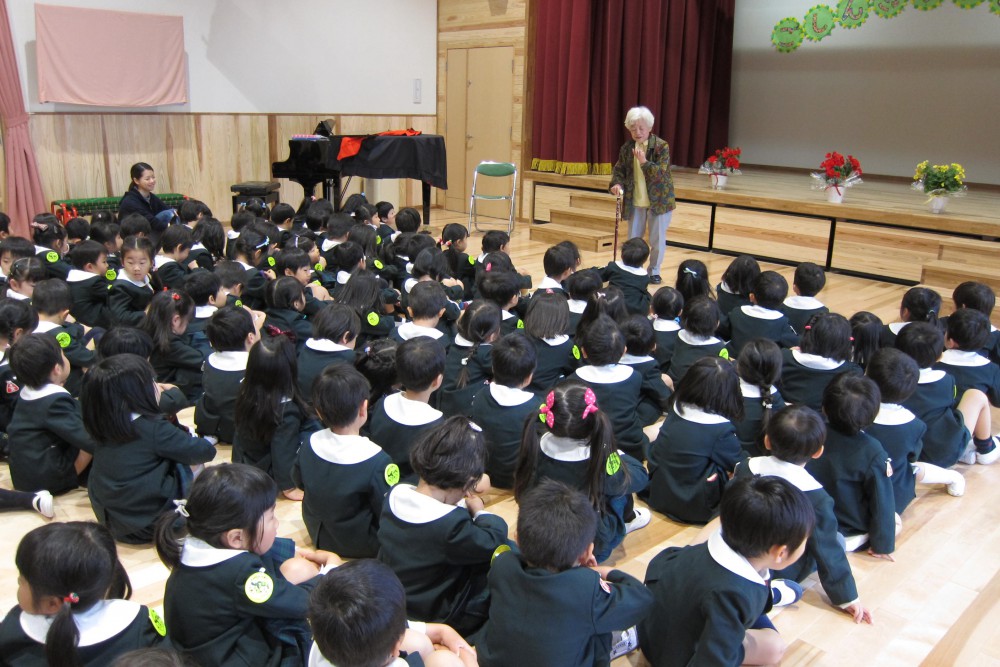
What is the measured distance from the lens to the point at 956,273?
5344 millimetres

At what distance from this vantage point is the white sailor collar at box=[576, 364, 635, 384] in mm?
2624

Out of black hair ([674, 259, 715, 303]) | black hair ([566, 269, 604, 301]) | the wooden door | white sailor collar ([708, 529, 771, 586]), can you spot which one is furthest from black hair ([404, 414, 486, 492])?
the wooden door

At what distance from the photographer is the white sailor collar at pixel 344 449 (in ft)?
6.71

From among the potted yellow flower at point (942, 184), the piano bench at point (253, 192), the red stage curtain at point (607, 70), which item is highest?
the red stage curtain at point (607, 70)

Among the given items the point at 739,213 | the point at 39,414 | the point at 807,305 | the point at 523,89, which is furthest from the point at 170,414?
the point at 523,89

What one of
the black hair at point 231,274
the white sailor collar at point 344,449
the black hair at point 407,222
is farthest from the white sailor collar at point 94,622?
the black hair at point 407,222

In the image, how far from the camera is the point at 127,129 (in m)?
6.88

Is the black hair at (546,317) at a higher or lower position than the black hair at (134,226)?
lower

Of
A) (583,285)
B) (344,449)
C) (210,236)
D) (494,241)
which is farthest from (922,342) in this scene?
(210,236)

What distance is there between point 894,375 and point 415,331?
1.65 meters

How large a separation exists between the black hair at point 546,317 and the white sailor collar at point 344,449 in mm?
1133

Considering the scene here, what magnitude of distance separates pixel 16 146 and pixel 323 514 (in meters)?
5.51

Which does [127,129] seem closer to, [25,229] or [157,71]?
[157,71]

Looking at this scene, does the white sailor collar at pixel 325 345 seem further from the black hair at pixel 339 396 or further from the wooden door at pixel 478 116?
the wooden door at pixel 478 116
